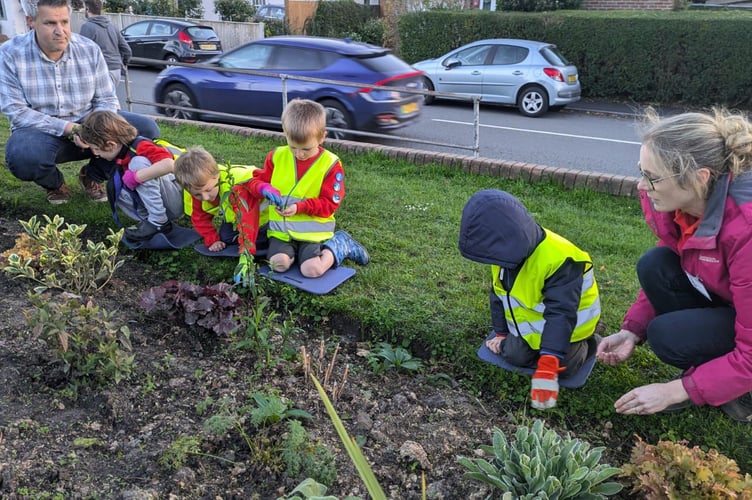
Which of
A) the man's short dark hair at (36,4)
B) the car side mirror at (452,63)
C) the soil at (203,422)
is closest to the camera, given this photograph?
the soil at (203,422)

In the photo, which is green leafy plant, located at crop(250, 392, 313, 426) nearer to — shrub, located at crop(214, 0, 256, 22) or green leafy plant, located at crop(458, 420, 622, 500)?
green leafy plant, located at crop(458, 420, 622, 500)

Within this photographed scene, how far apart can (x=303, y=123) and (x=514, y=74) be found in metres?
9.52

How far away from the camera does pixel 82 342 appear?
267 centimetres

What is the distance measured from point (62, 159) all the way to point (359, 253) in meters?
2.56

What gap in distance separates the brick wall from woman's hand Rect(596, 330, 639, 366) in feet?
52.5

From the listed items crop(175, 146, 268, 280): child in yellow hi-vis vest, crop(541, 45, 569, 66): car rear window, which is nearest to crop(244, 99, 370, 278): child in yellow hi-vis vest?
crop(175, 146, 268, 280): child in yellow hi-vis vest

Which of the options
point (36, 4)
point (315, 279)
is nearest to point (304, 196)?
point (315, 279)

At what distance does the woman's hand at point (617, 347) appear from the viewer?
2.92 meters

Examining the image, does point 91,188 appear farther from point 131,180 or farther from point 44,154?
point 131,180

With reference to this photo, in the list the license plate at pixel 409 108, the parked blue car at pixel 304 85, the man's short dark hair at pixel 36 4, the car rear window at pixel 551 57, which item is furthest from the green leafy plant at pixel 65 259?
the car rear window at pixel 551 57

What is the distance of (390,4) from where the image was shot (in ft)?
68.9

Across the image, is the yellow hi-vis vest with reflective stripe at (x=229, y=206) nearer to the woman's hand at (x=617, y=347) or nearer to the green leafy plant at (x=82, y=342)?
the green leafy plant at (x=82, y=342)

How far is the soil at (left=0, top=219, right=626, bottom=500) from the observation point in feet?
7.50

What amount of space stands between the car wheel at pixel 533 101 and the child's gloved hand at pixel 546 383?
1065 centimetres
